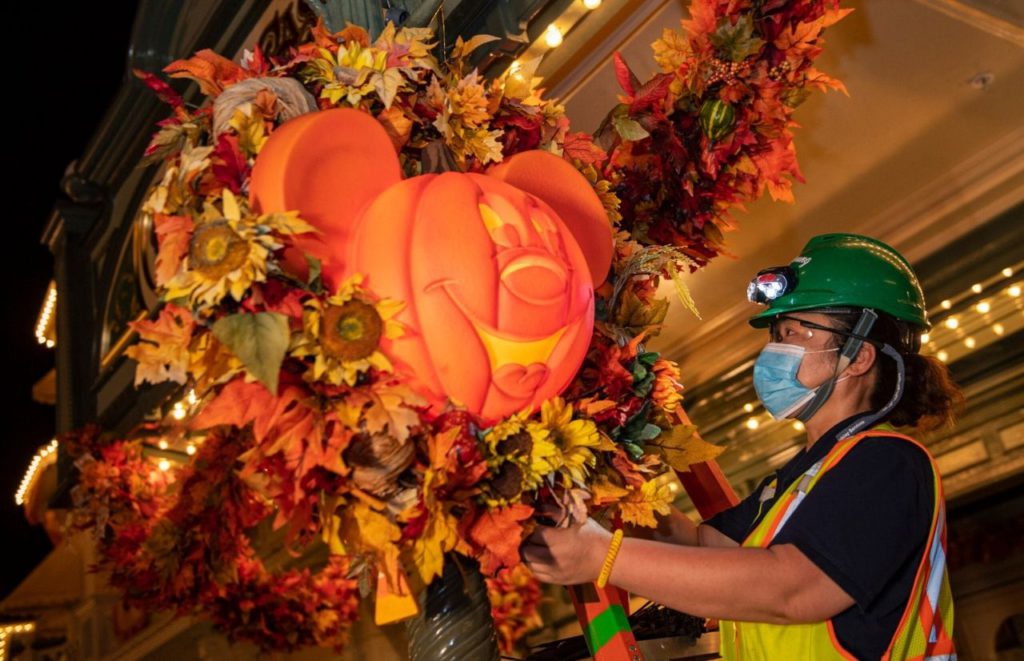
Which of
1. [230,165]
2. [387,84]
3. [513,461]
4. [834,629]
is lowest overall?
[834,629]

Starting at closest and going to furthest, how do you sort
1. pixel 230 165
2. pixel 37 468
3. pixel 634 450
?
pixel 230 165 → pixel 634 450 → pixel 37 468

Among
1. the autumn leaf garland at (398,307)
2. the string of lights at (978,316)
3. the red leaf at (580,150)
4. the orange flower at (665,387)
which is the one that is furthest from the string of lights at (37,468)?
the orange flower at (665,387)

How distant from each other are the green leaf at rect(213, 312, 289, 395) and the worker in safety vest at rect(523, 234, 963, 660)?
64 cm

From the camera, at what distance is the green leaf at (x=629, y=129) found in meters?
2.61

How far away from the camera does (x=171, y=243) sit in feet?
6.01

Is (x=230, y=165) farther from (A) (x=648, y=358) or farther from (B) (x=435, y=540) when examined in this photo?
(A) (x=648, y=358)

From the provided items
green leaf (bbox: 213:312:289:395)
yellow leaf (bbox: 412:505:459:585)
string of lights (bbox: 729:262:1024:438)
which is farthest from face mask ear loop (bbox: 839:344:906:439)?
string of lights (bbox: 729:262:1024:438)

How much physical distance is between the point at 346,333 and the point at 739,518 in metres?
1.33

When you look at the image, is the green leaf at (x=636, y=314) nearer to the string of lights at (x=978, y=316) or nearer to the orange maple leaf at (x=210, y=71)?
the orange maple leaf at (x=210, y=71)

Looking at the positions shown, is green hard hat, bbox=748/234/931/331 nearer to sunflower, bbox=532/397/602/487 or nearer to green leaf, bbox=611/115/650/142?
green leaf, bbox=611/115/650/142

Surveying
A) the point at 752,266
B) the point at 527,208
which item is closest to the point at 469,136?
the point at 527,208

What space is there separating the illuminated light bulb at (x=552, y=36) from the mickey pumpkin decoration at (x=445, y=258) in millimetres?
1908

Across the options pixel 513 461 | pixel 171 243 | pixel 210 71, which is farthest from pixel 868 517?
pixel 210 71

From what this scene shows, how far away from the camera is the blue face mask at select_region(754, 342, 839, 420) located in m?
2.46
